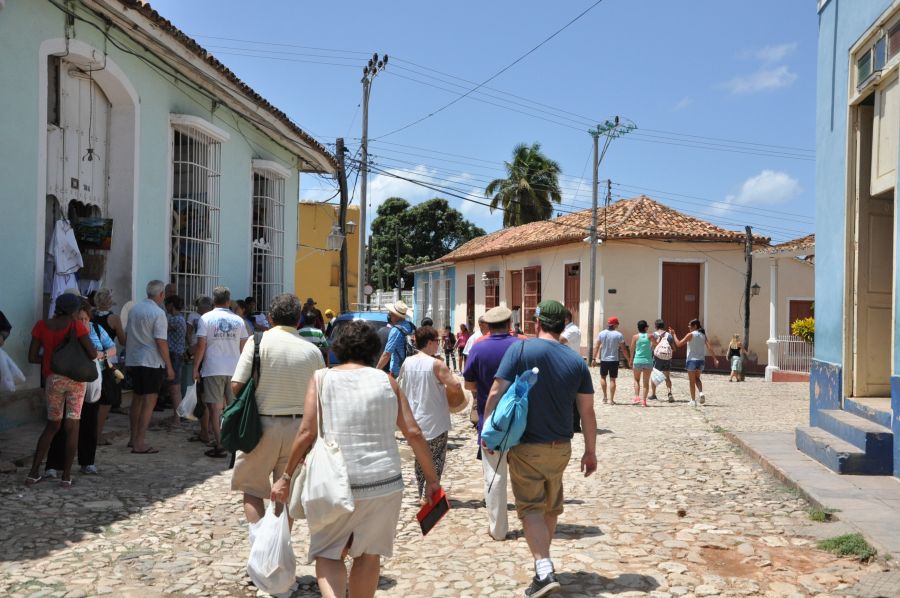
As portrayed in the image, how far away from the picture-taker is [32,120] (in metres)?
7.67

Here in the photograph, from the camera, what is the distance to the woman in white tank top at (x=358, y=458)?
344cm

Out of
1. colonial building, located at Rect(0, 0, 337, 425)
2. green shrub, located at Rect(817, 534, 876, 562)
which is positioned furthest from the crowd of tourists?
green shrub, located at Rect(817, 534, 876, 562)

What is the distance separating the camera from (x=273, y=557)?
383 cm

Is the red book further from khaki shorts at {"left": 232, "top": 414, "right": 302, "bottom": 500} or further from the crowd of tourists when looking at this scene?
khaki shorts at {"left": 232, "top": 414, "right": 302, "bottom": 500}

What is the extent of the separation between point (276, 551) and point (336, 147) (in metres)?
16.9

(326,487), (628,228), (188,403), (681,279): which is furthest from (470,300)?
(326,487)

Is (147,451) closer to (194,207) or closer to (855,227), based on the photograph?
(194,207)

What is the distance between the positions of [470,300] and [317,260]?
9343mm

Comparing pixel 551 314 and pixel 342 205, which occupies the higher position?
pixel 342 205

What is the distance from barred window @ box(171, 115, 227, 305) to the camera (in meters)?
11.0

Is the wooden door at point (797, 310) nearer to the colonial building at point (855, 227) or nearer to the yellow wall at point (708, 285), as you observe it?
the yellow wall at point (708, 285)

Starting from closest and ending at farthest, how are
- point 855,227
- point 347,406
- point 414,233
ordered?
1. point 347,406
2. point 855,227
3. point 414,233

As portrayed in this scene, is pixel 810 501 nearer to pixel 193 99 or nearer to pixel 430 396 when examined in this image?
pixel 430 396

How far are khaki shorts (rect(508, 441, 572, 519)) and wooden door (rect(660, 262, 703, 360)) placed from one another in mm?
20116
